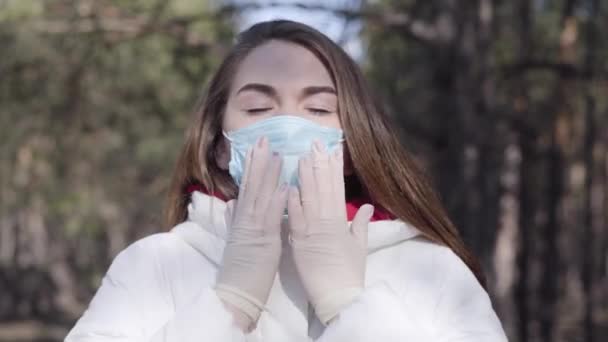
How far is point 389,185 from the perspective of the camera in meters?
2.10

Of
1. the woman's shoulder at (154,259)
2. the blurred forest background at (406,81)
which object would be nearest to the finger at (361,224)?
the woman's shoulder at (154,259)

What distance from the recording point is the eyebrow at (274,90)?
6.75ft

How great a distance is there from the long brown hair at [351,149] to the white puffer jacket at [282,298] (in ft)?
0.19

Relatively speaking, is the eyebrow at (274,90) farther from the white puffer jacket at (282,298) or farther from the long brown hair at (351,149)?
the white puffer jacket at (282,298)

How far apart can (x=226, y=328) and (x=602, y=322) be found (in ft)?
82.9

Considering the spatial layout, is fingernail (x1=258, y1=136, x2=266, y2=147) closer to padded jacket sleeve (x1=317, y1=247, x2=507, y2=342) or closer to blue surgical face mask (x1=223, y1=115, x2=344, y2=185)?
blue surgical face mask (x1=223, y1=115, x2=344, y2=185)

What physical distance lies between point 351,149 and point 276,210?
227 mm

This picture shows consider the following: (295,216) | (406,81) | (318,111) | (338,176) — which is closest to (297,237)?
(295,216)

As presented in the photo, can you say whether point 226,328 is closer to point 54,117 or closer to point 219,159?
point 219,159

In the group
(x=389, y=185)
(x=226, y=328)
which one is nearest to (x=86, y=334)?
(x=226, y=328)

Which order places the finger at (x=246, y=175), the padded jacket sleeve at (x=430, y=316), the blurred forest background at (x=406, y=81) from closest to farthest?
the padded jacket sleeve at (x=430, y=316) → the finger at (x=246, y=175) → the blurred forest background at (x=406, y=81)

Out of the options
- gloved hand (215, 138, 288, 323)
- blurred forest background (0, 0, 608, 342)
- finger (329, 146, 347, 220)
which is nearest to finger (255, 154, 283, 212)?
gloved hand (215, 138, 288, 323)

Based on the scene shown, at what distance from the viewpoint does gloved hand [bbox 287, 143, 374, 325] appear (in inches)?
75.6

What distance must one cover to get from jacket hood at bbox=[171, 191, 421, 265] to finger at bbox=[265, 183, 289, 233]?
0.26ft
